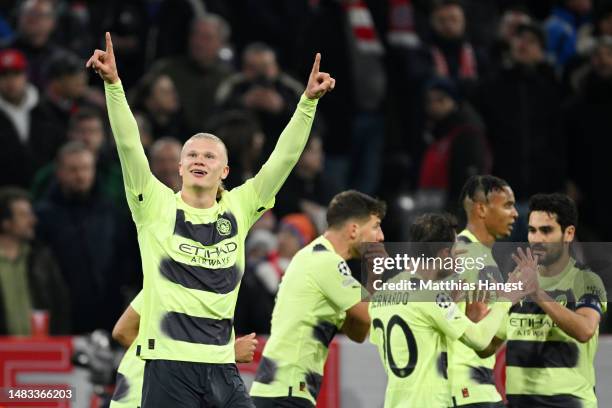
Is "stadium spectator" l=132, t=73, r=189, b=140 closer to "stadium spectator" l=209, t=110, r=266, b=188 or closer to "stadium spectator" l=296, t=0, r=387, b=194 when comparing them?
"stadium spectator" l=209, t=110, r=266, b=188

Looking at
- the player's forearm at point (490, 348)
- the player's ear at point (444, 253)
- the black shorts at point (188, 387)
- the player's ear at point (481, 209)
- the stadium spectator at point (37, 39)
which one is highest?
the stadium spectator at point (37, 39)

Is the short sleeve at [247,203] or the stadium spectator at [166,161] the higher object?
the stadium spectator at [166,161]

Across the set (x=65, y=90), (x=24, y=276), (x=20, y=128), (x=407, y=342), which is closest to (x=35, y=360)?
(x=24, y=276)

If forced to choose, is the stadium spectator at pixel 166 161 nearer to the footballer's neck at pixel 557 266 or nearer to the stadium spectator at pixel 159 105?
the stadium spectator at pixel 159 105

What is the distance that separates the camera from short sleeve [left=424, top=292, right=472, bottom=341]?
9.86 metres

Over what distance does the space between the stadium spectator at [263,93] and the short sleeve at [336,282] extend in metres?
4.71

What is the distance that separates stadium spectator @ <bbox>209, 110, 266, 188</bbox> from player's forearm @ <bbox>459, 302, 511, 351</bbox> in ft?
14.7

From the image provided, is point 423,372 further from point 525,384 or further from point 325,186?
point 325,186

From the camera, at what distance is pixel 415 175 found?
53.6 ft

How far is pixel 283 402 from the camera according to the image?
10.5 metres

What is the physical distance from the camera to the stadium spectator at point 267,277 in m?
13.4

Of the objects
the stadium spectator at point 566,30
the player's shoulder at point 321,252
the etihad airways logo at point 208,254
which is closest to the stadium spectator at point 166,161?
the player's shoulder at point 321,252

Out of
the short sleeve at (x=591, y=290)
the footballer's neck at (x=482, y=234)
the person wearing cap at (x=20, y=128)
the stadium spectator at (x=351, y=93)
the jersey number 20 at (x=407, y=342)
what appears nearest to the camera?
the jersey number 20 at (x=407, y=342)

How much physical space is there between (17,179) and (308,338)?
5.06 m
